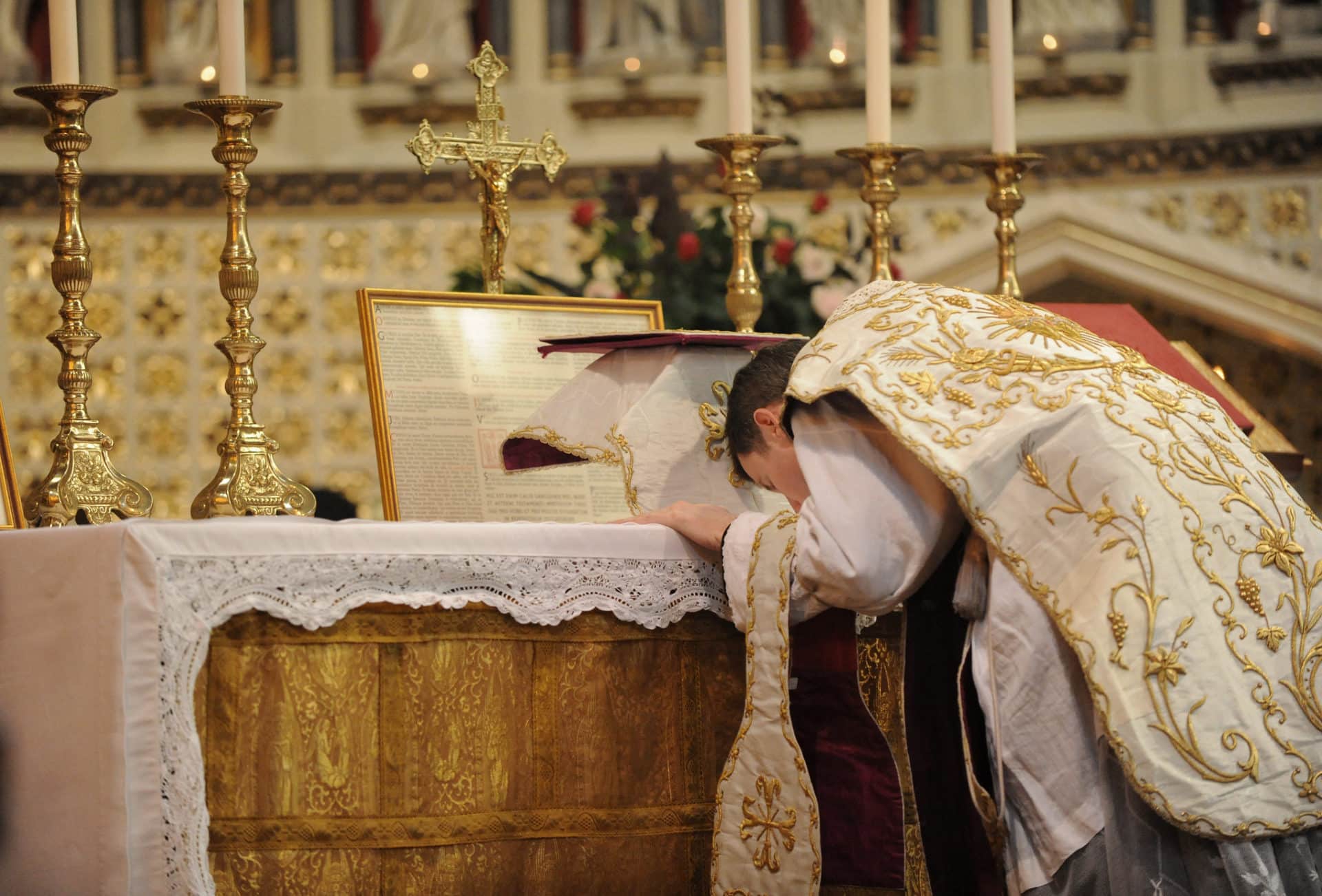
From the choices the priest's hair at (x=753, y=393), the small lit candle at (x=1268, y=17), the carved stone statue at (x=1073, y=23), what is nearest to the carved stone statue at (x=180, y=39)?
the carved stone statue at (x=1073, y=23)

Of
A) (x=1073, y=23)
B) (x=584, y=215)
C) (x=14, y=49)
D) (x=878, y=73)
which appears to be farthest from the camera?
(x=1073, y=23)

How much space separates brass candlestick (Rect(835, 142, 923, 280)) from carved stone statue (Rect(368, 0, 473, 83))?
10.6ft

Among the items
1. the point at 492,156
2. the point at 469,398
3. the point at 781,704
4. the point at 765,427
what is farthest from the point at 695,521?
the point at 492,156

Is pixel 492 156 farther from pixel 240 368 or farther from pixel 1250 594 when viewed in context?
pixel 1250 594

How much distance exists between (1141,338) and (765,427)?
117cm

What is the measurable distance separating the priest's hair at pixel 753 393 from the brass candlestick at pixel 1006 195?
3.09 ft

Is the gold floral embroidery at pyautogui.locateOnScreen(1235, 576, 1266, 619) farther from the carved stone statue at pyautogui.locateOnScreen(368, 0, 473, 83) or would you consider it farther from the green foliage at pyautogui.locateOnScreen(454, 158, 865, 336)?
the carved stone statue at pyautogui.locateOnScreen(368, 0, 473, 83)

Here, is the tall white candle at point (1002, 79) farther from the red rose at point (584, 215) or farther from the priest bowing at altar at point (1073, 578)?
the red rose at point (584, 215)

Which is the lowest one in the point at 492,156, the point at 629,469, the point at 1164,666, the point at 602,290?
the point at 1164,666

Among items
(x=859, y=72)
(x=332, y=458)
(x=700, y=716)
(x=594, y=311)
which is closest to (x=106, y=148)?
(x=332, y=458)

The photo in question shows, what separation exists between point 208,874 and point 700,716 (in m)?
0.79

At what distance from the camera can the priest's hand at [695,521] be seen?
9.27 feet

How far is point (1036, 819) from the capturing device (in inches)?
102

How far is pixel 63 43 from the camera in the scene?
305 cm
